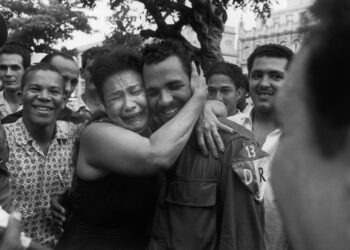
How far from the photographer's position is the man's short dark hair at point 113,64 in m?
2.42

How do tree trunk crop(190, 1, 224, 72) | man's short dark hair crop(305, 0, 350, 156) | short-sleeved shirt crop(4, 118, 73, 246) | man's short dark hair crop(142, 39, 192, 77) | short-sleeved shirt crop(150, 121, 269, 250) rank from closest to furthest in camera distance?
man's short dark hair crop(305, 0, 350, 156) → short-sleeved shirt crop(150, 121, 269, 250) → man's short dark hair crop(142, 39, 192, 77) → short-sleeved shirt crop(4, 118, 73, 246) → tree trunk crop(190, 1, 224, 72)

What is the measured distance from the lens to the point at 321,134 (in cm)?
73

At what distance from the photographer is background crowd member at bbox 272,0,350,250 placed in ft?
2.28

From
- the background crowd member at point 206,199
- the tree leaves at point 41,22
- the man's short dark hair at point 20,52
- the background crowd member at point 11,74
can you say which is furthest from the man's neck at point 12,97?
the tree leaves at point 41,22

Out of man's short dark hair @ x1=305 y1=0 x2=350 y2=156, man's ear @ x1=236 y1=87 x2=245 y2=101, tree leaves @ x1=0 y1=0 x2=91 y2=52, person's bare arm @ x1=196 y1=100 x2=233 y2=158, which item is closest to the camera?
man's short dark hair @ x1=305 y1=0 x2=350 y2=156

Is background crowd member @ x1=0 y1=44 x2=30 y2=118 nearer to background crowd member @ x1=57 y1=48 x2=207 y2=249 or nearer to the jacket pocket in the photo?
background crowd member @ x1=57 y1=48 x2=207 y2=249

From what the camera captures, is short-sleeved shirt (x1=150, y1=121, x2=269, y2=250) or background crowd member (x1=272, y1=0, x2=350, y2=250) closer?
background crowd member (x1=272, y1=0, x2=350, y2=250)

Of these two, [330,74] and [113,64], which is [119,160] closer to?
[113,64]

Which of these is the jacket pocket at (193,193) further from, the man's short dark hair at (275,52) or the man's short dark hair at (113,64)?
the man's short dark hair at (275,52)

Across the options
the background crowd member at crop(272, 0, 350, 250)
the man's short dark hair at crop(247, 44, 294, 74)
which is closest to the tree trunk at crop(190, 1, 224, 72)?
the man's short dark hair at crop(247, 44, 294, 74)

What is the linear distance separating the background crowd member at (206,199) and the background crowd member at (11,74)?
3.05m

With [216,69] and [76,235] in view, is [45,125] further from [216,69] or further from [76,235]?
[216,69]

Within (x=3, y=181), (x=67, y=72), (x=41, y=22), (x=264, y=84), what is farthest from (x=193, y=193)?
(x=41, y=22)

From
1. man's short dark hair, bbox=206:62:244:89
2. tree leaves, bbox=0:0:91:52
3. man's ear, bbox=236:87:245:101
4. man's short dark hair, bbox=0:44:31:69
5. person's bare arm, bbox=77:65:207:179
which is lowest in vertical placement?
person's bare arm, bbox=77:65:207:179
